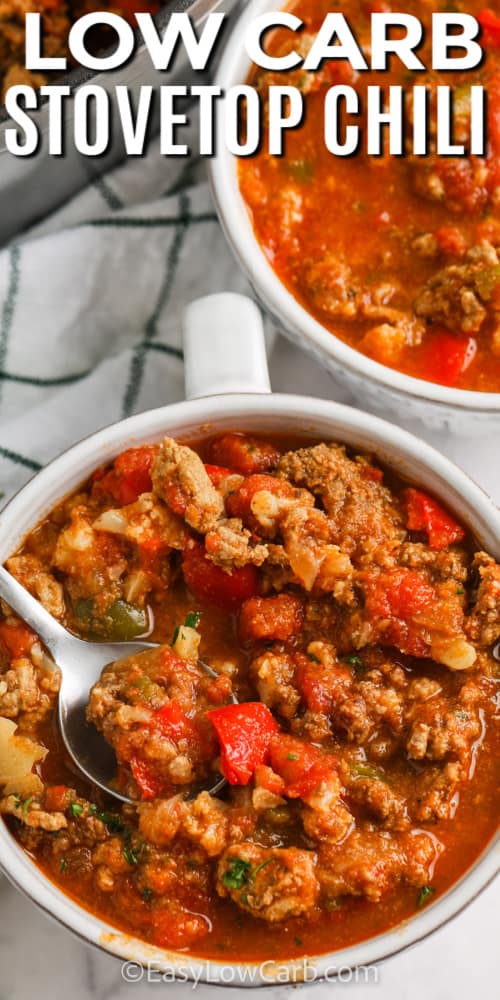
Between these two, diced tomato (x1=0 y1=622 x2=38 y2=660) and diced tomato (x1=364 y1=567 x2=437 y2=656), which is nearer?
diced tomato (x1=364 y1=567 x2=437 y2=656)

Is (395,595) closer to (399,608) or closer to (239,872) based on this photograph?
(399,608)

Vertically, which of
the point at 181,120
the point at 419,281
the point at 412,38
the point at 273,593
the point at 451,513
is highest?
the point at 412,38

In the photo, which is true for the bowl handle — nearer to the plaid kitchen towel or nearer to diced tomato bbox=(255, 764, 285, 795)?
the plaid kitchen towel

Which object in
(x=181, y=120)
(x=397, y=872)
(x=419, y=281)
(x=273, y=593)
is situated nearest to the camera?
(x=397, y=872)

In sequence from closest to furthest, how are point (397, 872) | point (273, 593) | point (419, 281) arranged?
point (397, 872) → point (273, 593) → point (419, 281)

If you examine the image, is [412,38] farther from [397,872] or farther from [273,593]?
[397,872]

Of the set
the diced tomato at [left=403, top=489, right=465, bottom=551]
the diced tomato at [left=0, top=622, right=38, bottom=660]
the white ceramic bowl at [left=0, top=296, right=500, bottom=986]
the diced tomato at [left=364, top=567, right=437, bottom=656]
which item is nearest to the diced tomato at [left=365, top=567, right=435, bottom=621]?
the diced tomato at [left=364, top=567, right=437, bottom=656]

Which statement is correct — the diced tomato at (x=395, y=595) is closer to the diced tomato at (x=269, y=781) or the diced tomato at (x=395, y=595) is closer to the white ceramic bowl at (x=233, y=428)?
the white ceramic bowl at (x=233, y=428)

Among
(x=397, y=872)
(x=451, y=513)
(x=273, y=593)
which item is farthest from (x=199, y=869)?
(x=451, y=513)
